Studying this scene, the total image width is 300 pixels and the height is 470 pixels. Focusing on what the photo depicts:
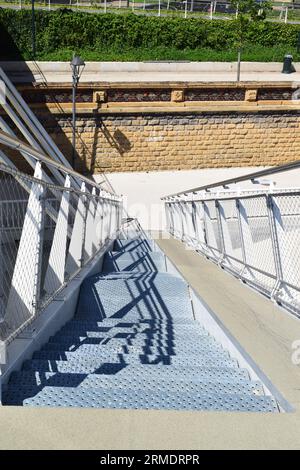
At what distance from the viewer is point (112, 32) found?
2303 cm

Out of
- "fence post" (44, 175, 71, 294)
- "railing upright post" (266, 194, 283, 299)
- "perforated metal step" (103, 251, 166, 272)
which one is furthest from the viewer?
"perforated metal step" (103, 251, 166, 272)

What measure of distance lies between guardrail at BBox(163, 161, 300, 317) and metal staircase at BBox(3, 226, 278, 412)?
71 centimetres

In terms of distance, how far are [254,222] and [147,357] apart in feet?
9.05

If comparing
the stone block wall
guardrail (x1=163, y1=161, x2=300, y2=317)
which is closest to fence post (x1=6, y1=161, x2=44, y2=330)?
guardrail (x1=163, y1=161, x2=300, y2=317)

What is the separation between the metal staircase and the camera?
255 cm

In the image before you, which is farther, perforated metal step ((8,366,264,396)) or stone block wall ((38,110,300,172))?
stone block wall ((38,110,300,172))

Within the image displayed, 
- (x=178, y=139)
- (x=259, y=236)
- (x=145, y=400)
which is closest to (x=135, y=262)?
(x=259, y=236)

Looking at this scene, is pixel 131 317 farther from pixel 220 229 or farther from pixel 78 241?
pixel 220 229

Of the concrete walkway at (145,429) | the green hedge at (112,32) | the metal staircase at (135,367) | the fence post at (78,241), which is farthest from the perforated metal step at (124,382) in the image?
the green hedge at (112,32)

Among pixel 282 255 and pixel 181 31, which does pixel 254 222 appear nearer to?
pixel 282 255

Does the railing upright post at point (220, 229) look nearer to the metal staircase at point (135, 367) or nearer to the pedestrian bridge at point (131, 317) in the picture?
the pedestrian bridge at point (131, 317)

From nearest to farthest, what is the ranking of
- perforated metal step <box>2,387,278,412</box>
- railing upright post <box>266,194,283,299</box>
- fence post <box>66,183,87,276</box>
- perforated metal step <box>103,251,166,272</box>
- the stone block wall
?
perforated metal step <box>2,387,278,412</box> → railing upright post <box>266,194,283,299</box> → fence post <box>66,183,87,276</box> → perforated metal step <box>103,251,166,272</box> → the stone block wall

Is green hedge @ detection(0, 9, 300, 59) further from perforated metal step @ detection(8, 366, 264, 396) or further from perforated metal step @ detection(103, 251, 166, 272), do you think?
perforated metal step @ detection(8, 366, 264, 396)
